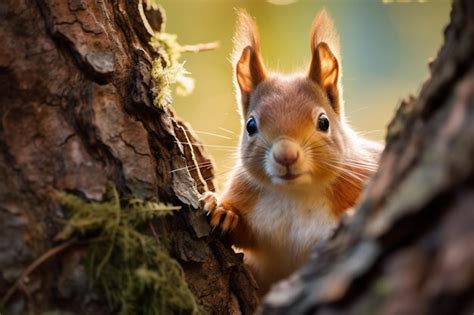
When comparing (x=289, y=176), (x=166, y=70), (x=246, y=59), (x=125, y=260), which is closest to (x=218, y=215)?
(x=289, y=176)

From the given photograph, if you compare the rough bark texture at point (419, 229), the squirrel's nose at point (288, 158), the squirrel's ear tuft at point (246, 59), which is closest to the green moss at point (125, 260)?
the rough bark texture at point (419, 229)

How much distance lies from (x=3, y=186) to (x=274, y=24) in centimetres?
367

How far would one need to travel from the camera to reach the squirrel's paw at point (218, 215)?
1942 mm

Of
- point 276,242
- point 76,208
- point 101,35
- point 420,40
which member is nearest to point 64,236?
point 76,208

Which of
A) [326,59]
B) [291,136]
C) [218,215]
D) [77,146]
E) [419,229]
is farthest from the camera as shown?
[326,59]

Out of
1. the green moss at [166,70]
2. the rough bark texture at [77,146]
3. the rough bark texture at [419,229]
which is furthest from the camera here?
the green moss at [166,70]

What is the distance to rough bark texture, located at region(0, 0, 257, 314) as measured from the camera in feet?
4.52

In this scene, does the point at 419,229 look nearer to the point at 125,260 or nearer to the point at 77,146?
the point at 125,260

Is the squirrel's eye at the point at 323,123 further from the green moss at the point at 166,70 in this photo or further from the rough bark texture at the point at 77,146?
the rough bark texture at the point at 77,146

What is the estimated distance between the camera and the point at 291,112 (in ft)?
7.20

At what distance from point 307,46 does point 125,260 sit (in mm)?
3686

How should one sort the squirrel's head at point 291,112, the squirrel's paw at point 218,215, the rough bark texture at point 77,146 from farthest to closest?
the squirrel's head at point 291,112
the squirrel's paw at point 218,215
the rough bark texture at point 77,146

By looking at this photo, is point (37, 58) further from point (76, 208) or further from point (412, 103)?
point (412, 103)

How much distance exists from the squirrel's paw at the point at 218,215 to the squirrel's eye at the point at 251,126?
310 mm
